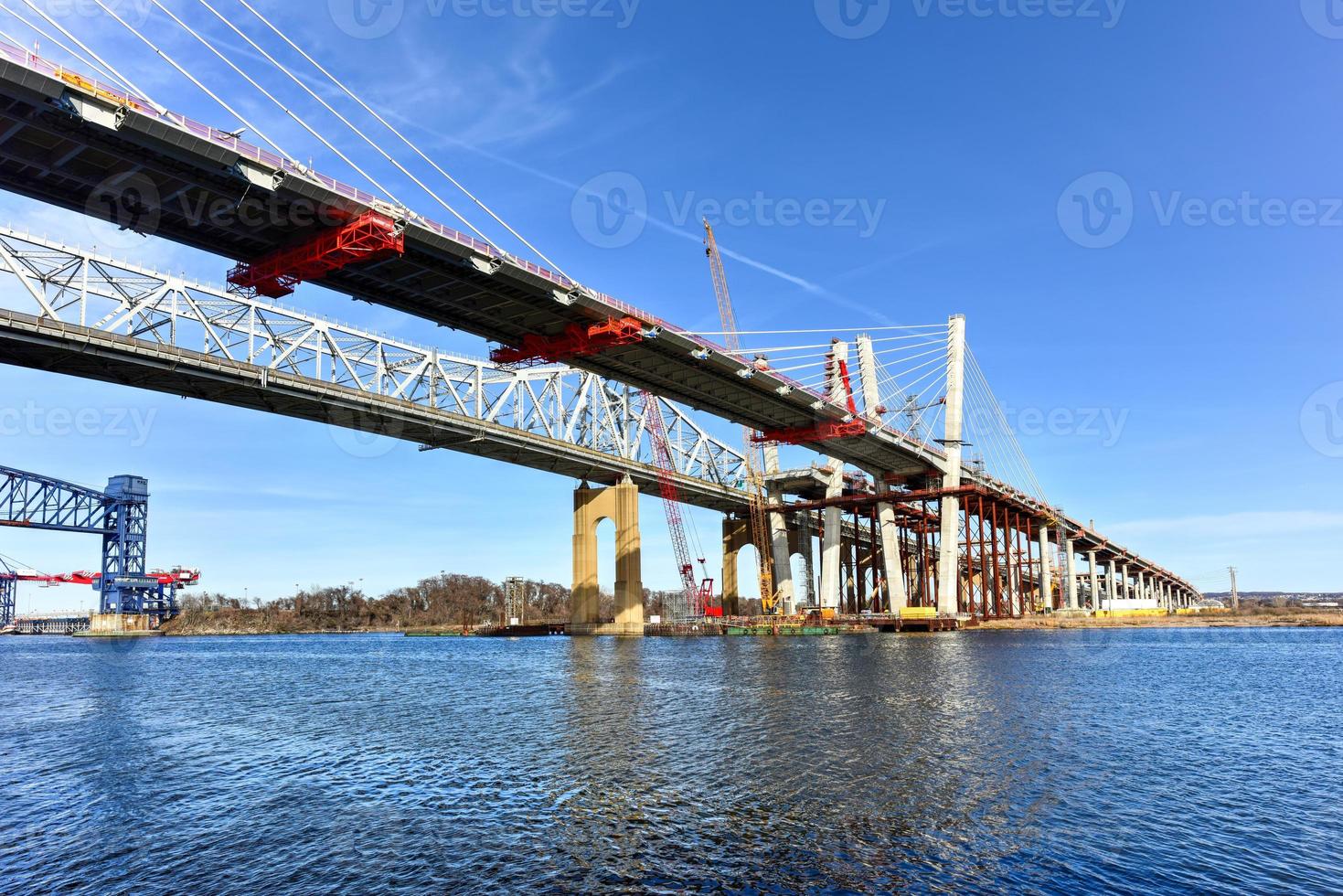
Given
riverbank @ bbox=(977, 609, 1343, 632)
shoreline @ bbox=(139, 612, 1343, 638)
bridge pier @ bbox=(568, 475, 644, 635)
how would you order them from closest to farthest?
1. bridge pier @ bbox=(568, 475, 644, 635)
2. riverbank @ bbox=(977, 609, 1343, 632)
3. shoreline @ bbox=(139, 612, 1343, 638)

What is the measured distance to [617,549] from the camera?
111 meters

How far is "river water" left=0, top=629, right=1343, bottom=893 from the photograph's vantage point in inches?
585

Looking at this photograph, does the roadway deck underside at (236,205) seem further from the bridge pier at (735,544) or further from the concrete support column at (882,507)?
the bridge pier at (735,544)

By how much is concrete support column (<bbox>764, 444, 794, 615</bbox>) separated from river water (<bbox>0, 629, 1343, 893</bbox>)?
7702 centimetres

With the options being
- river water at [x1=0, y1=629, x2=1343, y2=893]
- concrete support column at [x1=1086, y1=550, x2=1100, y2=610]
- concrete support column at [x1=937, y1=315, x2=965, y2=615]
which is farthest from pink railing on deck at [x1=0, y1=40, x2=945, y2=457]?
concrete support column at [x1=1086, y1=550, x2=1100, y2=610]

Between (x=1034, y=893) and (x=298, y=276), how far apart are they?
42.2 m

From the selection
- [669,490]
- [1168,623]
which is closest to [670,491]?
[669,490]

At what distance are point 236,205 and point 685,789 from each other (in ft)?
112

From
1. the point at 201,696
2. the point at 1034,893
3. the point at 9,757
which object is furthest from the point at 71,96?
the point at 1034,893

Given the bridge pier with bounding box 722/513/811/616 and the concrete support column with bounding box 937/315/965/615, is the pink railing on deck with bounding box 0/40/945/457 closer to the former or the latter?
the concrete support column with bounding box 937/315/965/615

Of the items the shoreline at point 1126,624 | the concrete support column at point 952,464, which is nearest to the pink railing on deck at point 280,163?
the concrete support column at point 952,464

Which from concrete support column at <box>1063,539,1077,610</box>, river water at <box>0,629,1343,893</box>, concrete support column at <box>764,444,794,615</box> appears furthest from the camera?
concrete support column at <box>1063,539,1077,610</box>

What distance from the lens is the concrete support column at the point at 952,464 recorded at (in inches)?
3772

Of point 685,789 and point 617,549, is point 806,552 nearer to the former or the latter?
point 617,549
